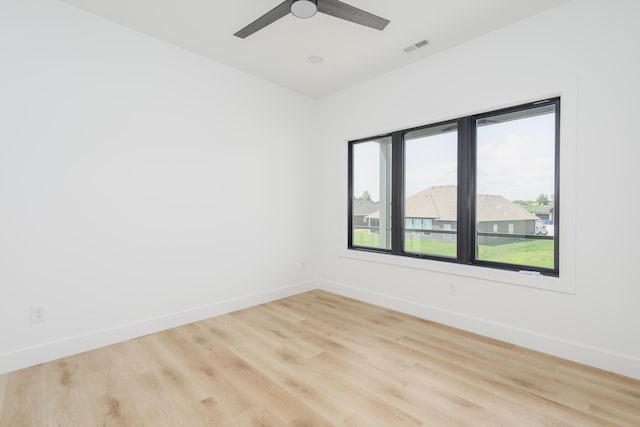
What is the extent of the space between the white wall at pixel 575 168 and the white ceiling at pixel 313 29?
0.24 m

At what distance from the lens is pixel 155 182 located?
3037mm

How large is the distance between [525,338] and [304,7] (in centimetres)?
326

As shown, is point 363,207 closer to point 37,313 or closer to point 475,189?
point 475,189

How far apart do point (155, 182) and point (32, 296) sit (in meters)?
1.33

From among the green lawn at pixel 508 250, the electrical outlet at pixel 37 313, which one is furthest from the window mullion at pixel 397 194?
the electrical outlet at pixel 37 313

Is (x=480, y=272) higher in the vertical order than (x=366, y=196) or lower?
lower

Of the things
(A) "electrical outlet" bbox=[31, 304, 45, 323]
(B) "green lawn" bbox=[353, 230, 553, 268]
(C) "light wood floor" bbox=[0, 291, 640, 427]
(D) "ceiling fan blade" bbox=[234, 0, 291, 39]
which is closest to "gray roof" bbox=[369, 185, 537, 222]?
(B) "green lawn" bbox=[353, 230, 553, 268]

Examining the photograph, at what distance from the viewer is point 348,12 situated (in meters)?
2.17

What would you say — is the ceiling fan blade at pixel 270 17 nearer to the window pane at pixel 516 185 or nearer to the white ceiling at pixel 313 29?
the white ceiling at pixel 313 29

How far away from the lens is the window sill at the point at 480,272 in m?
2.49

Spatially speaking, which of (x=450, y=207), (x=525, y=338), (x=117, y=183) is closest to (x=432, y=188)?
(x=450, y=207)

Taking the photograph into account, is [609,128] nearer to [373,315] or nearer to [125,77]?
[373,315]

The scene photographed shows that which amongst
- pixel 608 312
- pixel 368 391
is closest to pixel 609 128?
pixel 608 312

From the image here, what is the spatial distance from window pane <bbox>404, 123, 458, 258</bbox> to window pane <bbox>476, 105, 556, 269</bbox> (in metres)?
0.28
